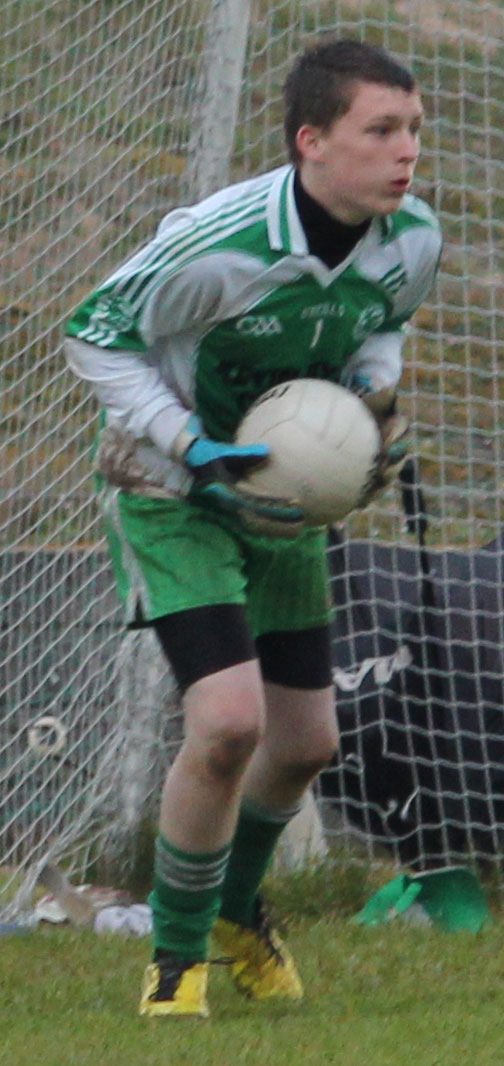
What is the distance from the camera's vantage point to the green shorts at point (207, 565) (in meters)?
3.41

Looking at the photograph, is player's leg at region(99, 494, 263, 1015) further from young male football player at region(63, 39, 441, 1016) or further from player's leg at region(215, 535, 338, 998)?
player's leg at region(215, 535, 338, 998)

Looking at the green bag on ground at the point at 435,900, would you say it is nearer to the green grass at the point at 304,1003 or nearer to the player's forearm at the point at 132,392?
the green grass at the point at 304,1003

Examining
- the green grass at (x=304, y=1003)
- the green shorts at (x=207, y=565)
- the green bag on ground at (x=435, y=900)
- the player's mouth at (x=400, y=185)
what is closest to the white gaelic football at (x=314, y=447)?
the green shorts at (x=207, y=565)

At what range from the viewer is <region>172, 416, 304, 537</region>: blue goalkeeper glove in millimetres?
3305

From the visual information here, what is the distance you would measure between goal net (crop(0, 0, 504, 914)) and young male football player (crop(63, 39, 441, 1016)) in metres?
1.27

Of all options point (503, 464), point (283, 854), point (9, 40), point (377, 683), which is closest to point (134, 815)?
point (283, 854)

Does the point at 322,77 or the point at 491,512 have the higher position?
the point at 322,77

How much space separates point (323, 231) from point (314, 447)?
0.40m

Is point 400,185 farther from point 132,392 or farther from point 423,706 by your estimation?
point 423,706

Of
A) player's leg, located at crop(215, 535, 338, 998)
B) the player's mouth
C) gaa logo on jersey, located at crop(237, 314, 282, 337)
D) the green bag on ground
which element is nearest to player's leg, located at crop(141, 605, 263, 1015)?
player's leg, located at crop(215, 535, 338, 998)

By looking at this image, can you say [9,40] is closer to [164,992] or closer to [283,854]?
[283,854]

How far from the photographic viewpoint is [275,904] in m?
4.62

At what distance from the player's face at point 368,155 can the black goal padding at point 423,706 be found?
1.55m

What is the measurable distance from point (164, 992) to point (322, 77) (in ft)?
5.57
